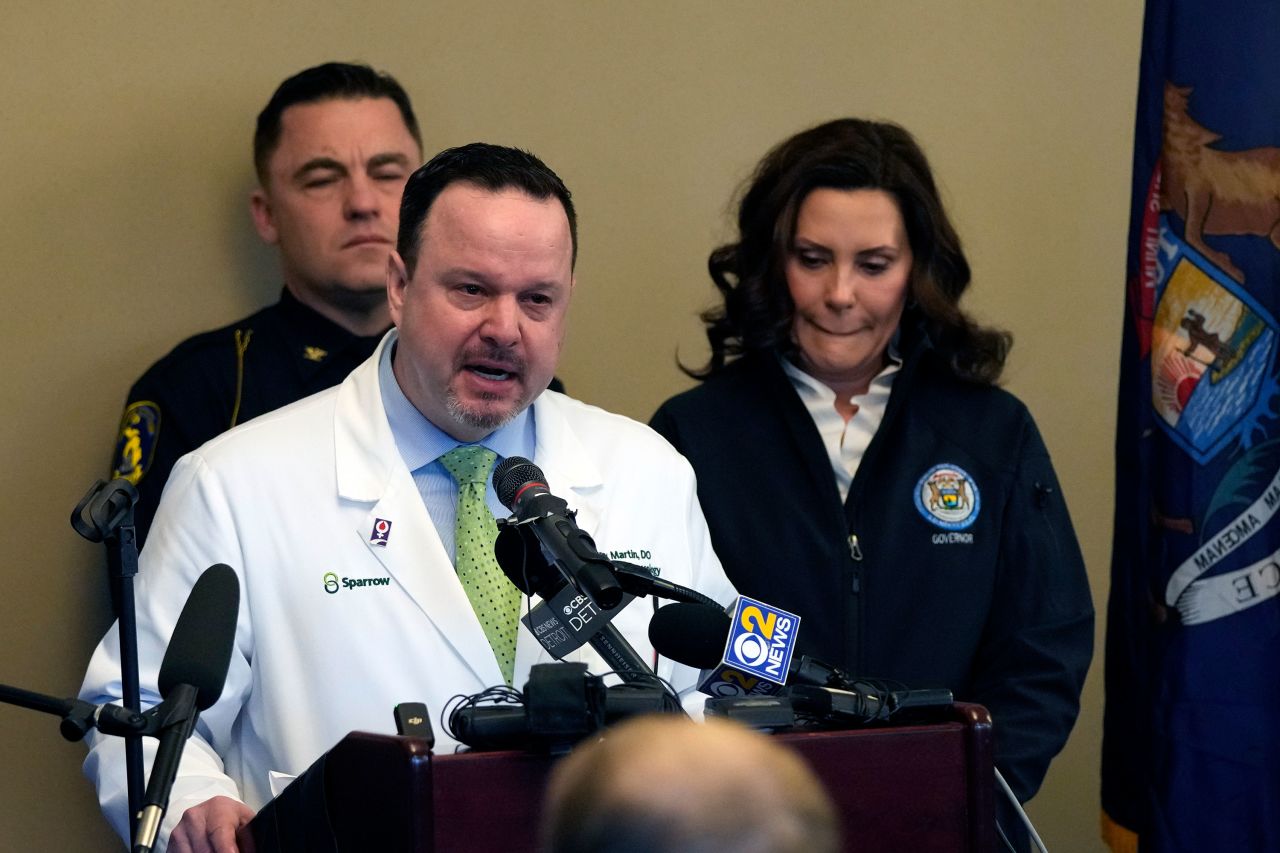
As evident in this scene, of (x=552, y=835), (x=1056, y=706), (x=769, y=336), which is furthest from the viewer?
(x=769, y=336)

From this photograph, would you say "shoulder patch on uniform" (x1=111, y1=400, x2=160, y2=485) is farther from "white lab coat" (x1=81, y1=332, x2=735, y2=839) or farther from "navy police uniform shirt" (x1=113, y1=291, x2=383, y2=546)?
"white lab coat" (x1=81, y1=332, x2=735, y2=839)

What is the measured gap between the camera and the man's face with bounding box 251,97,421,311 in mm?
3314

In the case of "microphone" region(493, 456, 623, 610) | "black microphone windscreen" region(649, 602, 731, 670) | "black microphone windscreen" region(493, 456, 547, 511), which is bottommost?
"black microphone windscreen" region(649, 602, 731, 670)

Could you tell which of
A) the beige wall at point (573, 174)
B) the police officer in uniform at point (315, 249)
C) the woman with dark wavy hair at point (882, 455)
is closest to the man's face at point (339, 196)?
the police officer in uniform at point (315, 249)

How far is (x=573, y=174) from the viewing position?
397 centimetres

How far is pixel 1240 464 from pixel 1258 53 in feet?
2.54

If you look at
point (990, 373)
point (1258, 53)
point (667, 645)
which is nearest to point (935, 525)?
point (990, 373)

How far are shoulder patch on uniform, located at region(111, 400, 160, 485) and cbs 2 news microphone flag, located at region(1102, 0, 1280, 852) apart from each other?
1.93m

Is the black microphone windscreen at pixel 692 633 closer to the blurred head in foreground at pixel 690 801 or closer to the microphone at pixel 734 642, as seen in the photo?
the microphone at pixel 734 642

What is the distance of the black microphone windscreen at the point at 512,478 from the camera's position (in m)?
1.77

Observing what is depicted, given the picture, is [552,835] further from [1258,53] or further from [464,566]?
[1258,53]

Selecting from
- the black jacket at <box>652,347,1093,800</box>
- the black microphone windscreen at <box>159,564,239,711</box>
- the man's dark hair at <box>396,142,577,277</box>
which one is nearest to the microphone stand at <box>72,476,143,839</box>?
the black microphone windscreen at <box>159,564,239,711</box>

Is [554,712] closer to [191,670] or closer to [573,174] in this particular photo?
[191,670]

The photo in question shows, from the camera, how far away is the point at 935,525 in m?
2.89
